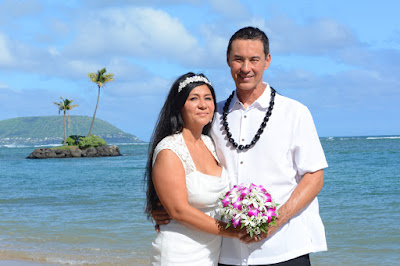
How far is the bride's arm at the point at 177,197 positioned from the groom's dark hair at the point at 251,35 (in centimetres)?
91

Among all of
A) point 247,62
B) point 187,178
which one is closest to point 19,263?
point 187,178

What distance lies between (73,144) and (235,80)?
58.5m

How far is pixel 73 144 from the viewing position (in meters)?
59.4

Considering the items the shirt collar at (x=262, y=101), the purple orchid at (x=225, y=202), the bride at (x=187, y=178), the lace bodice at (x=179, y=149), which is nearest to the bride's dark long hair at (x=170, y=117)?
the bride at (x=187, y=178)

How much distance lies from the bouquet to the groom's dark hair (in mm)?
996

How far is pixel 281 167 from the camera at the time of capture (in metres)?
3.10

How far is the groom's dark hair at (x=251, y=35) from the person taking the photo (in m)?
3.17

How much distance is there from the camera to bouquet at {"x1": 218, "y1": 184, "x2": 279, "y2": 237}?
280 centimetres

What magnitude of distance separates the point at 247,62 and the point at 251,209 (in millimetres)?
1007

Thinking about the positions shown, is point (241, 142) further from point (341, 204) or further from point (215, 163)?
point (341, 204)

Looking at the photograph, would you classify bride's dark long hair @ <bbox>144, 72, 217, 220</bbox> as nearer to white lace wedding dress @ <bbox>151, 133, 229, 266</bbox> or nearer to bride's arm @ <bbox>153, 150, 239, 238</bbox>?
white lace wedding dress @ <bbox>151, 133, 229, 266</bbox>

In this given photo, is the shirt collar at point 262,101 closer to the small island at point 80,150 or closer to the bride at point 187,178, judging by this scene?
the bride at point 187,178

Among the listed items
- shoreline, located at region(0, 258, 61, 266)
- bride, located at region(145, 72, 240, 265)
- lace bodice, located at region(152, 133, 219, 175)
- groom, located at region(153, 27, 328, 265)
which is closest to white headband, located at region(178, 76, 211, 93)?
bride, located at region(145, 72, 240, 265)

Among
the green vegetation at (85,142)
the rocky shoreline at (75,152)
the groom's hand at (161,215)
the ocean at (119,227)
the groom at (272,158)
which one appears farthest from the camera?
the green vegetation at (85,142)
